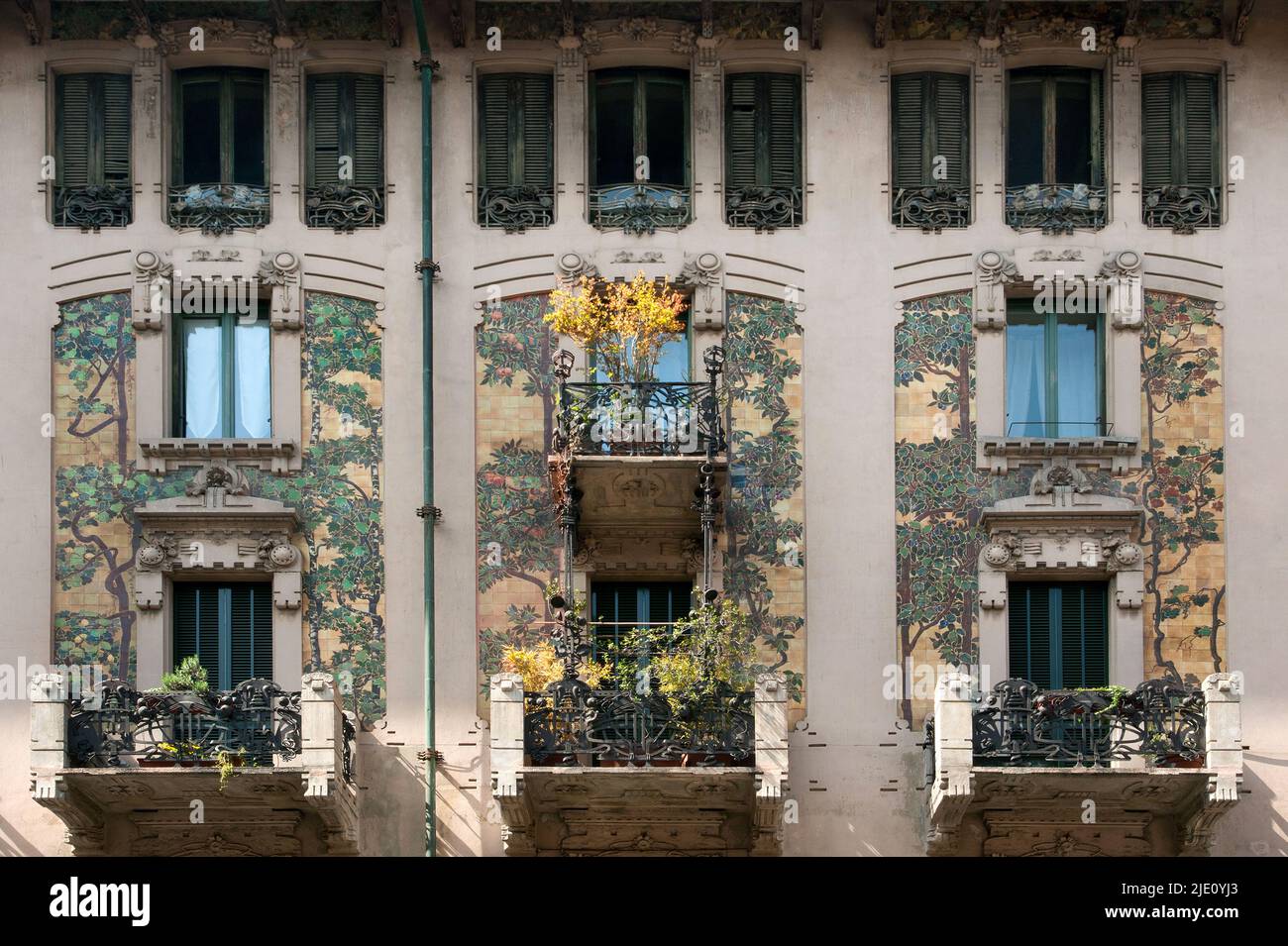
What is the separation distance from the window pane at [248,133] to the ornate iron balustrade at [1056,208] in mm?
8470

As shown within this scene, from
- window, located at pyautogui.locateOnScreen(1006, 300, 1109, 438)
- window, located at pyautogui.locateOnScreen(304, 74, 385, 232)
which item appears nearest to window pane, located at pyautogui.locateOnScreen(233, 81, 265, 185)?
window, located at pyautogui.locateOnScreen(304, 74, 385, 232)

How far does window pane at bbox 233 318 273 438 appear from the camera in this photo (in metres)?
30.9

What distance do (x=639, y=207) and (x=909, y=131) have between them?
10.4ft

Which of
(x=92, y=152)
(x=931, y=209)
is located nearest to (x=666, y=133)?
(x=931, y=209)

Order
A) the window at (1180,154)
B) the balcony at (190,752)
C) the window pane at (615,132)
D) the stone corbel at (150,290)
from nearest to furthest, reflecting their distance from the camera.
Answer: the balcony at (190,752)
the stone corbel at (150,290)
the window at (1180,154)
the window pane at (615,132)

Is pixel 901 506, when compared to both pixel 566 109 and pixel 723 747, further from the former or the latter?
pixel 566 109

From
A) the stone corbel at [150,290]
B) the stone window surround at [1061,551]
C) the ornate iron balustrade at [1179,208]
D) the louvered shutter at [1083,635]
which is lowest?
the louvered shutter at [1083,635]

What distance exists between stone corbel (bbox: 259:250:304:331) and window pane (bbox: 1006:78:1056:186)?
8065 millimetres

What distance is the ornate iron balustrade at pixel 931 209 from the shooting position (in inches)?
1231

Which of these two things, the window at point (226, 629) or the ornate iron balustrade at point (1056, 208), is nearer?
the window at point (226, 629)

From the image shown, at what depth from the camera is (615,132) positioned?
31.7 m

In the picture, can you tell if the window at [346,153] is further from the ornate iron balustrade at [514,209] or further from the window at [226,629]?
the window at [226,629]

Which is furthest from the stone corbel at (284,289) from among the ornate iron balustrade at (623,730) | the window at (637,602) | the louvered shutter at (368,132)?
the ornate iron balustrade at (623,730)

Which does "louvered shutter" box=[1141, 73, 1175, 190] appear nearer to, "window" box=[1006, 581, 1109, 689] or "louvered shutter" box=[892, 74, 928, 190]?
"louvered shutter" box=[892, 74, 928, 190]
